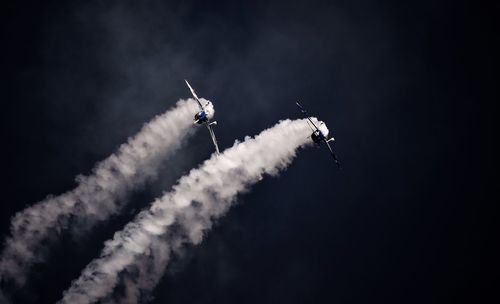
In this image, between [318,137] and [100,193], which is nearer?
[318,137]

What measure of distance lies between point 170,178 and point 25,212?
26.3m

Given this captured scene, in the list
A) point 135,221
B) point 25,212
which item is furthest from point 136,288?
point 25,212

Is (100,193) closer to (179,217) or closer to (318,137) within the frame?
(179,217)

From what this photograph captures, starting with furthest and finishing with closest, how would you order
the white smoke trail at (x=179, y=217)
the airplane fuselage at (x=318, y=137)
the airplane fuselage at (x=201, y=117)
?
the airplane fuselage at (x=201, y=117)
the airplane fuselage at (x=318, y=137)
the white smoke trail at (x=179, y=217)

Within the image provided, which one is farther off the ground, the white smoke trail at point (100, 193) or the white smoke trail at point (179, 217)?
the white smoke trail at point (100, 193)

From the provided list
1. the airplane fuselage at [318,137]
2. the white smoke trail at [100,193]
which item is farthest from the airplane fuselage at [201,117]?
the airplane fuselage at [318,137]

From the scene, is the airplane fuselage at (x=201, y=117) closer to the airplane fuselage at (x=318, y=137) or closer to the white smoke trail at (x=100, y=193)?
the white smoke trail at (x=100, y=193)

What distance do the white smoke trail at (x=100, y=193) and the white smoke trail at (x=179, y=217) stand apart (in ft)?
28.8

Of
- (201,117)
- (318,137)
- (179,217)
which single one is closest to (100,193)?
(179,217)

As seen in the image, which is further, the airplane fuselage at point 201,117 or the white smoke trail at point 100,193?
the airplane fuselage at point 201,117

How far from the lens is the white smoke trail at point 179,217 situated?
61.0 metres

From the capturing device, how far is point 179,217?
66.6 m

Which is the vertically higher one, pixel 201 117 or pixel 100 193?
pixel 201 117

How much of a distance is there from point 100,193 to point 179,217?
15.1 m
